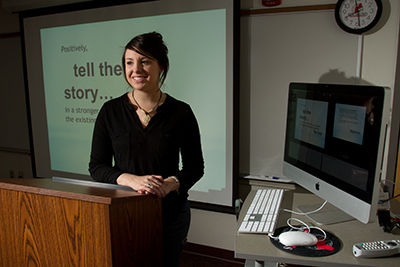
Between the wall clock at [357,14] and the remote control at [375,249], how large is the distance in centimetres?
139

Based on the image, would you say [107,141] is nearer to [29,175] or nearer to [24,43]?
[24,43]

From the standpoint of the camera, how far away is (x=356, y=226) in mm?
1220

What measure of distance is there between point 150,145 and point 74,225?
556mm

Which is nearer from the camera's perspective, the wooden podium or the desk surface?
the wooden podium

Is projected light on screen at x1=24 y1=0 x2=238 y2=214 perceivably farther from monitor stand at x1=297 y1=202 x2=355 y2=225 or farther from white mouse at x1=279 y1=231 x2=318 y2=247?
white mouse at x1=279 y1=231 x2=318 y2=247

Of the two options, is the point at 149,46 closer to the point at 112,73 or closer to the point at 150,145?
the point at 150,145

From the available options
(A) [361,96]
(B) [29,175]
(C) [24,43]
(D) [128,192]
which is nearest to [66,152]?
(B) [29,175]

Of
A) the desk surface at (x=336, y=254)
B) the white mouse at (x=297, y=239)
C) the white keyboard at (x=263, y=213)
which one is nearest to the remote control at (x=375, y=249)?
the desk surface at (x=336, y=254)

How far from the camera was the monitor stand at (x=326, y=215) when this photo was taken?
1.26 m

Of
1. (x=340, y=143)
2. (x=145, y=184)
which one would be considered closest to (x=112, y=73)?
(x=145, y=184)

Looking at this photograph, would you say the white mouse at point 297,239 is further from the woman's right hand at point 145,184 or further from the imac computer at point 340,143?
the woman's right hand at point 145,184

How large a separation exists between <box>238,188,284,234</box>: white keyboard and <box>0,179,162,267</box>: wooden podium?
15.6 inches

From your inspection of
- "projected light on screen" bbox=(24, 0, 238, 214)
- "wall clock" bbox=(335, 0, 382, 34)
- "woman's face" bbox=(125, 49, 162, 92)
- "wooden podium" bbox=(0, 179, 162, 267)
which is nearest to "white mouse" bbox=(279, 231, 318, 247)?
"wooden podium" bbox=(0, 179, 162, 267)

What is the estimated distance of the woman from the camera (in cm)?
136
